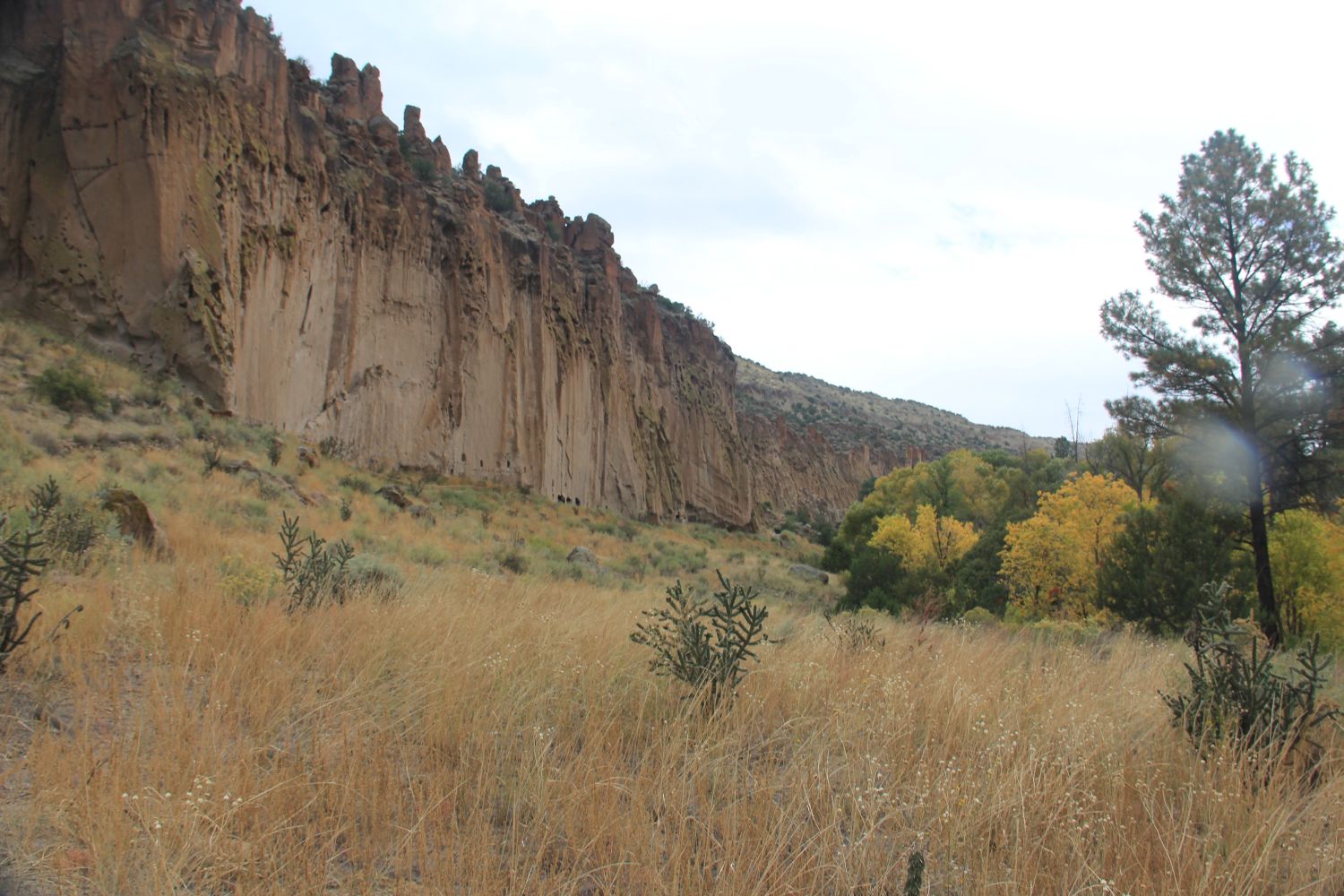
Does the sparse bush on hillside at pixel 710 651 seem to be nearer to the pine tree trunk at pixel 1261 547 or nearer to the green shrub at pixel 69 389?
the pine tree trunk at pixel 1261 547

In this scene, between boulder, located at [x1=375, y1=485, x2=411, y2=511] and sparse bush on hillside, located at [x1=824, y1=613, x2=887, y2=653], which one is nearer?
sparse bush on hillside, located at [x1=824, y1=613, x2=887, y2=653]

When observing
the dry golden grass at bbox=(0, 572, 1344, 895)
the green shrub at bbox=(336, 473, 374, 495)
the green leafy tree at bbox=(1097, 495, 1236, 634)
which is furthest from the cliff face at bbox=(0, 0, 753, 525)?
the green leafy tree at bbox=(1097, 495, 1236, 634)

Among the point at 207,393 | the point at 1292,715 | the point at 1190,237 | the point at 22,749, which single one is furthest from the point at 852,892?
the point at 207,393

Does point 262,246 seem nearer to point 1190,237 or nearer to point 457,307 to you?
point 457,307

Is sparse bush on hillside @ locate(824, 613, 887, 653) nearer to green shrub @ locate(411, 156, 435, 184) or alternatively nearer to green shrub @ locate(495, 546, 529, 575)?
green shrub @ locate(495, 546, 529, 575)

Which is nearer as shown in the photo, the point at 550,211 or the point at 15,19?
the point at 15,19

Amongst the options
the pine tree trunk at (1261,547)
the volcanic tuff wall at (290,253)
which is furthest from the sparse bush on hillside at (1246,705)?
the volcanic tuff wall at (290,253)

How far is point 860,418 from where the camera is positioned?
109 m

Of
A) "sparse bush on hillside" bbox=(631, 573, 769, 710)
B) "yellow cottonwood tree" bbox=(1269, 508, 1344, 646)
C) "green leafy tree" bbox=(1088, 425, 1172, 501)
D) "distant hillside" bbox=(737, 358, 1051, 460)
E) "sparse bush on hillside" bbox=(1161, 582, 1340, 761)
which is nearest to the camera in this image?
"sparse bush on hillside" bbox=(1161, 582, 1340, 761)

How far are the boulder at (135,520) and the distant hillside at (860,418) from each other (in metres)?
78.4

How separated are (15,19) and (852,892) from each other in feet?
103

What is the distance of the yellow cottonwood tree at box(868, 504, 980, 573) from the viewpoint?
28.7 metres

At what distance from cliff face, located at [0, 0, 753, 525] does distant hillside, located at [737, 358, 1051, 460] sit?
52.6 m

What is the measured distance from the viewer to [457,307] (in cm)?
3125
